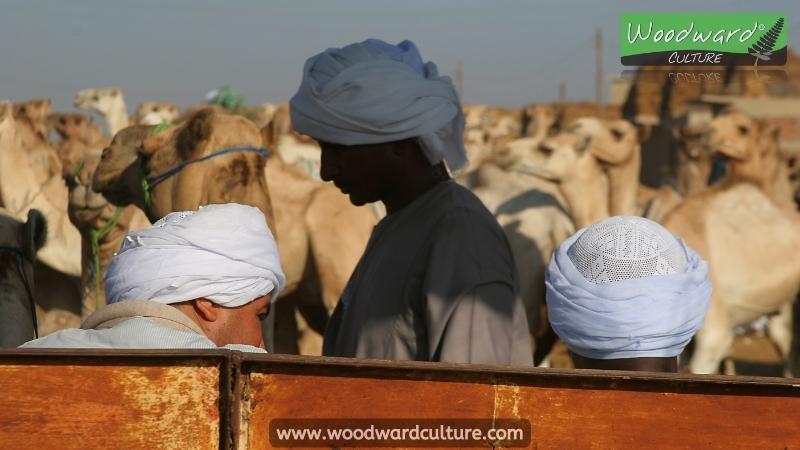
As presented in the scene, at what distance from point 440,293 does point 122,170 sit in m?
2.10

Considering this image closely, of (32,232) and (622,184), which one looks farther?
(622,184)

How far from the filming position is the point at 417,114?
11.6 feet

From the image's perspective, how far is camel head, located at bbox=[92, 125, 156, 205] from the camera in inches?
187

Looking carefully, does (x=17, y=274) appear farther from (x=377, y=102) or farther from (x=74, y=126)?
(x=74, y=126)

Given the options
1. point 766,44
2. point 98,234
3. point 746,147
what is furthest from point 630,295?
point 746,147

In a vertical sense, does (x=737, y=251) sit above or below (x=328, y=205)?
below

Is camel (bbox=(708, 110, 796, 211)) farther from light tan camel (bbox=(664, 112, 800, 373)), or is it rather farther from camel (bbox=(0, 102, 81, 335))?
camel (bbox=(0, 102, 81, 335))

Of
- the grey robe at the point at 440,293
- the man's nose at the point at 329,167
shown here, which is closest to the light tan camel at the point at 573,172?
the man's nose at the point at 329,167

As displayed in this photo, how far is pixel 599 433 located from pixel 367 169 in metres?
1.82

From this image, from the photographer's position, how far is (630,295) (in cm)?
274

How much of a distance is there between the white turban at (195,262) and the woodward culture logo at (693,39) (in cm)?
263

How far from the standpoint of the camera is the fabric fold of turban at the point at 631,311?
2.75m

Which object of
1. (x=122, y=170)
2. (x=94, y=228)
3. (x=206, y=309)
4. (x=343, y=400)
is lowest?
(x=94, y=228)

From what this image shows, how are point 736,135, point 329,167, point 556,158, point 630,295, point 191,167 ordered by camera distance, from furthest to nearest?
point 556,158 → point 736,135 → point 191,167 → point 329,167 → point 630,295
